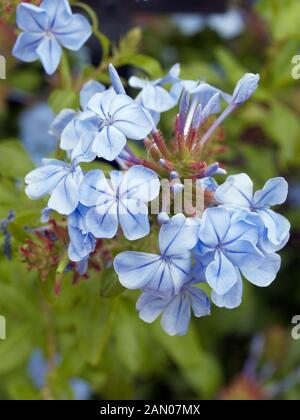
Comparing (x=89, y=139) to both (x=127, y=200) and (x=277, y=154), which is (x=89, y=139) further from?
(x=277, y=154)

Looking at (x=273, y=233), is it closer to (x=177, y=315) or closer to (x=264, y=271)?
(x=264, y=271)

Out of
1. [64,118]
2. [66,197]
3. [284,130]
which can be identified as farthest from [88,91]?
[284,130]

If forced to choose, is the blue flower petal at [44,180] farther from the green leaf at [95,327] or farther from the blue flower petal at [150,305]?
the green leaf at [95,327]

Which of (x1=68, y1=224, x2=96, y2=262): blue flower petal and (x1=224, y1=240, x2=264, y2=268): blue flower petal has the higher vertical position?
(x1=68, y1=224, x2=96, y2=262): blue flower petal

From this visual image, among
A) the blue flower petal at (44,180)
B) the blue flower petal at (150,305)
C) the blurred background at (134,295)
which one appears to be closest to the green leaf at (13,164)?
the blurred background at (134,295)

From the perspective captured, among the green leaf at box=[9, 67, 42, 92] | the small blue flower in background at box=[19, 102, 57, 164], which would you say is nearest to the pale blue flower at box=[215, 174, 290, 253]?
the small blue flower in background at box=[19, 102, 57, 164]

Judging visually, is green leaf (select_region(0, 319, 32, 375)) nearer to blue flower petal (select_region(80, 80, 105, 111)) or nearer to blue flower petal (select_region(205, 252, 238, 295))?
blue flower petal (select_region(80, 80, 105, 111))
